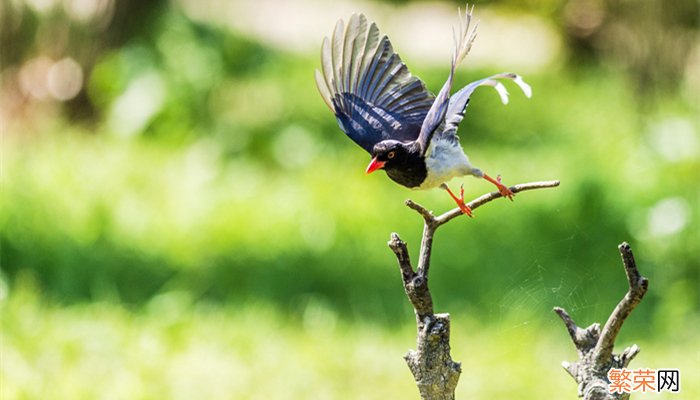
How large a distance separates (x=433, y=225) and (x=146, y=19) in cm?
540

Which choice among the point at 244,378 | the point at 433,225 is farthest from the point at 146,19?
the point at 433,225

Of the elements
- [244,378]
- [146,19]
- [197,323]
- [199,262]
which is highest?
[146,19]

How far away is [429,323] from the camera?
1.23 metres

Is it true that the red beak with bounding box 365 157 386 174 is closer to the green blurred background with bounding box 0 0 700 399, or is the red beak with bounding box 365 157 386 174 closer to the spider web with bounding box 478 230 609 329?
the green blurred background with bounding box 0 0 700 399

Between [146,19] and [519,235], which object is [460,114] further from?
[146,19]

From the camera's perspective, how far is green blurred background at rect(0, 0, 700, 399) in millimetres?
3053

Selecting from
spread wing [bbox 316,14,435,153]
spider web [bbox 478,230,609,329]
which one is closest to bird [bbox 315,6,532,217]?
spread wing [bbox 316,14,435,153]

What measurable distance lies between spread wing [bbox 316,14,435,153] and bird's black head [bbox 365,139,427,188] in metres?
0.07

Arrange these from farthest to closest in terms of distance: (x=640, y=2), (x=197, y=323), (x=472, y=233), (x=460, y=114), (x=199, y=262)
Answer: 1. (x=640, y=2)
2. (x=472, y=233)
3. (x=199, y=262)
4. (x=197, y=323)
5. (x=460, y=114)

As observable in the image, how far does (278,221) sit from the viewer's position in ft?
13.6

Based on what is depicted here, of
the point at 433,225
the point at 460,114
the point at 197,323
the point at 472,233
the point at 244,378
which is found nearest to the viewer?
the point at 460,114

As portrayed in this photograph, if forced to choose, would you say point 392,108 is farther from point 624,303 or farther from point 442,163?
point 624,303

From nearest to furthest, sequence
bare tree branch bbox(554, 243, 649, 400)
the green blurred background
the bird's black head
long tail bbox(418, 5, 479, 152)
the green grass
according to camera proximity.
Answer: long tail bbox(418, 5, 479, 152)
the bird's black head
bare tree branch bbox(554, 243, 649, 400)
the green grass
the green blurred background

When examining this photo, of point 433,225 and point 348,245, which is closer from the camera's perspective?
point 433,225
